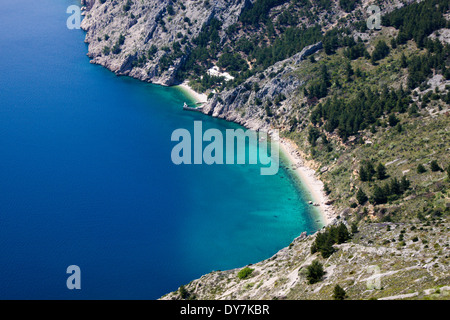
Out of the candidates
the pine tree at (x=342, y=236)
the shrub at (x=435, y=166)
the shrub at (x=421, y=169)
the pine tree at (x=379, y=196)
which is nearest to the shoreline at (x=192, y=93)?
the pine tree at (x=379, y=196)

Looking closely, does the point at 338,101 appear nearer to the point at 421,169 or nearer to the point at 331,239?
the point at 421,169

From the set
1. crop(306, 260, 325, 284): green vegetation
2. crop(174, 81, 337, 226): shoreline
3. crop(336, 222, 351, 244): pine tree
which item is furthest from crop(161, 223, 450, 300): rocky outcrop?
crop(174, 81, 337, 226): shoreline

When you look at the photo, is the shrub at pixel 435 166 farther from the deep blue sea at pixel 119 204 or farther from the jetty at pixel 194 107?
the jetty at pixel 194 107

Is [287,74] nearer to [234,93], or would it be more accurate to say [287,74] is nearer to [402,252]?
[234,93]

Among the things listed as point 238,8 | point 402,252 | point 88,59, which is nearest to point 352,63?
point 238,8

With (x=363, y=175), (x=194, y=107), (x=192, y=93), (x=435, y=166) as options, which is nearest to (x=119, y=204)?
(x=363, y=175)

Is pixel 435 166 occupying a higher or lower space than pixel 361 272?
higher
